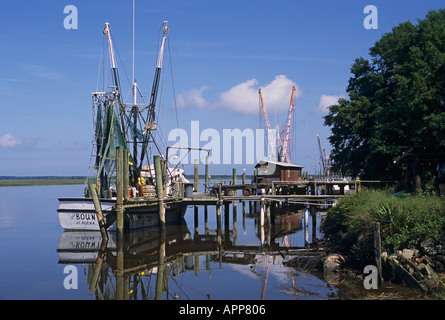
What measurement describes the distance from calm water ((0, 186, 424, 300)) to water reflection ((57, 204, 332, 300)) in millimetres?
36

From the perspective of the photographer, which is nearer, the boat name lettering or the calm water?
the calm water

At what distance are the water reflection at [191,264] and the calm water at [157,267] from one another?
4cm

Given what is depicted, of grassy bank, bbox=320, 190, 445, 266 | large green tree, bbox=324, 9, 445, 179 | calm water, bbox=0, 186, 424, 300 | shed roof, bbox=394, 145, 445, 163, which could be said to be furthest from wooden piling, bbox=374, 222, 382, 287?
large green tree, bbox=324, 9, 445, 179

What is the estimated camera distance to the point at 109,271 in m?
20.9

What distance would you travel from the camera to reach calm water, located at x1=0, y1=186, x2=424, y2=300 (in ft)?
56.3

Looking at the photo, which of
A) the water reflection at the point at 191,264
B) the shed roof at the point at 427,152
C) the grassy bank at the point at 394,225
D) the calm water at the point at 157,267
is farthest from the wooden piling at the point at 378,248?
the shed roof at the point at 427,152

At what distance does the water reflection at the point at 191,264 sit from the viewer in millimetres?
17188

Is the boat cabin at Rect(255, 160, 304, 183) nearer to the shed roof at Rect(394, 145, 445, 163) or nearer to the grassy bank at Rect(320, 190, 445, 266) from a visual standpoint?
the shed roof at Rect(394, 145, 445, 163)

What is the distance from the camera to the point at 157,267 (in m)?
21.8

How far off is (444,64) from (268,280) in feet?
68.3
